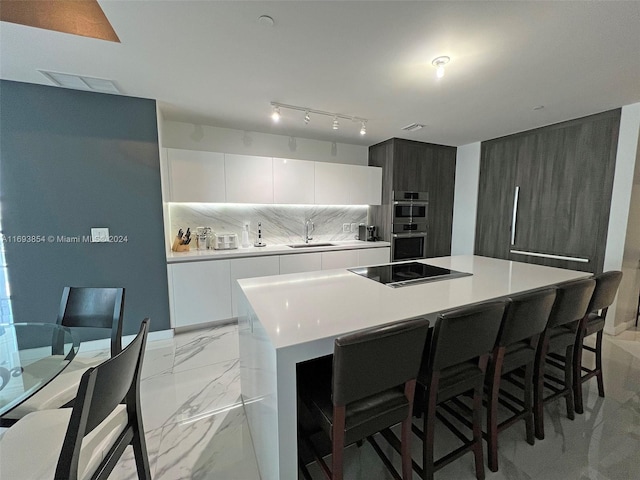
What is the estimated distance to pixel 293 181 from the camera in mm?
3627

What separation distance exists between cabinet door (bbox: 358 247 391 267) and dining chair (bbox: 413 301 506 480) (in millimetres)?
2582

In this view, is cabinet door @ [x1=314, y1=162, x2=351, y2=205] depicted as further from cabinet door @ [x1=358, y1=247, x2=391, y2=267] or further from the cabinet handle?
the cabinet handle

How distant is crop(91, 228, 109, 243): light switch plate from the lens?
2568mm

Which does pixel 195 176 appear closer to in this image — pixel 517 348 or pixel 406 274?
pixel 406 274

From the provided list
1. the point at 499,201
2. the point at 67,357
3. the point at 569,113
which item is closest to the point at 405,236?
the point at 499,201

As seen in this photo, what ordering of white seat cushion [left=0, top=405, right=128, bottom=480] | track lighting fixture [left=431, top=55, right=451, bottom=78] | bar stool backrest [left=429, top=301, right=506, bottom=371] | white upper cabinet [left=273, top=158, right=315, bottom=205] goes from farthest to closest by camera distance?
white upper cabinet [left=273, top=158, right=315, bottom=205], track lighting fixture [left=431, top=55, right=451, bottom=78], bar stool backrest [left=429, top=301, right=506, bottom=371], white seat cushion [left=0, top=405, right=128, bottom=480]

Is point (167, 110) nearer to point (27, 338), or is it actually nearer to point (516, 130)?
point (27, 338)

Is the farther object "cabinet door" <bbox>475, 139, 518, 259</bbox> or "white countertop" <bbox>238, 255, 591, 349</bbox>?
"cabinet door" <bbox>475, 139, 518, 259</bbox>

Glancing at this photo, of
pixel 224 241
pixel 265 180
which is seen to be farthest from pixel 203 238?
pixel 265 180

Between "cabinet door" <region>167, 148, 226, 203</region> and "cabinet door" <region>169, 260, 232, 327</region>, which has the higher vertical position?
"cabinet door" <region>167, 148, 226, 203</region>

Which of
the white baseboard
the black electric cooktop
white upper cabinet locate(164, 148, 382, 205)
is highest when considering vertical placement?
white upper cabinet locate(164, 148, 382, 205)

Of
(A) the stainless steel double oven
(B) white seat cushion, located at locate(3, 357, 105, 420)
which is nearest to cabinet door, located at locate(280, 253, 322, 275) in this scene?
(A) the stainless steel double oven

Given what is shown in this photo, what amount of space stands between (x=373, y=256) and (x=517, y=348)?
251cm

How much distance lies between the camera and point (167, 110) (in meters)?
2.91
